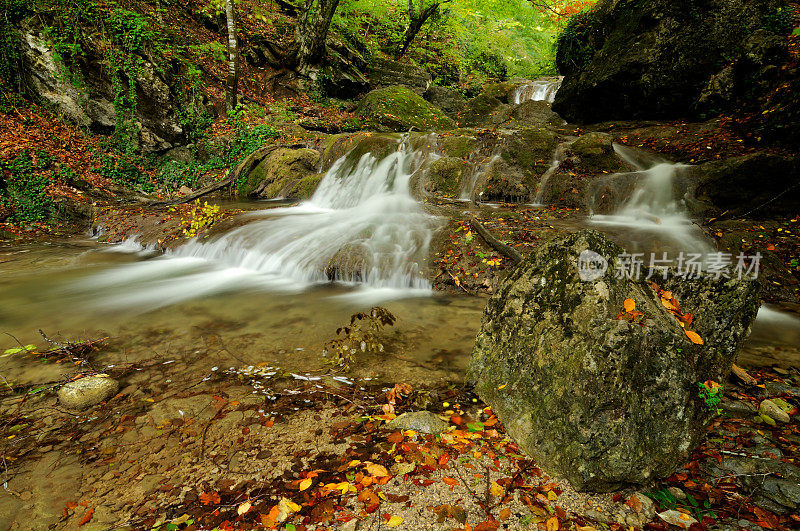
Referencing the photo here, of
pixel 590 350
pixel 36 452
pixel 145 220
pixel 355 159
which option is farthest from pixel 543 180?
pixel 145 220

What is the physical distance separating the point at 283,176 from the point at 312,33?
8.98 metres

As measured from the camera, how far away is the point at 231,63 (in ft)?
41.8

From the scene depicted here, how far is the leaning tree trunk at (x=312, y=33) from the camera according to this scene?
15.2m

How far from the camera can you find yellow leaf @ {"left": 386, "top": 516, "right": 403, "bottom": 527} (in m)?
1.60

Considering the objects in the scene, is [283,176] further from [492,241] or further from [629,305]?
[629,305]

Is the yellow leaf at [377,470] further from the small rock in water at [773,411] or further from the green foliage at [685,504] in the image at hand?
the small rock in water at [773,411]

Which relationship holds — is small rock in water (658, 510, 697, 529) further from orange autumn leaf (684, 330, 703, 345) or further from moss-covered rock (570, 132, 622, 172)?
moss-covered rock (570, 132, 622, 172)

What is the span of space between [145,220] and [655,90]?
603 inches

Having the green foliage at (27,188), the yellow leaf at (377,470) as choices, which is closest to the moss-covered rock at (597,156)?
Result: the yellow leaf at (377,470)

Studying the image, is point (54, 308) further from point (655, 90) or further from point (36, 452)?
point (655, 90)

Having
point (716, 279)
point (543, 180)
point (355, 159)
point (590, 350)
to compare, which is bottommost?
point (590, 350)

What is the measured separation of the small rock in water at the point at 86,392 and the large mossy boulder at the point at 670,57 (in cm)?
1315

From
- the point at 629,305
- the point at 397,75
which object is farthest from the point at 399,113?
the point at 629,305

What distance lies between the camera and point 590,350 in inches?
71.9
